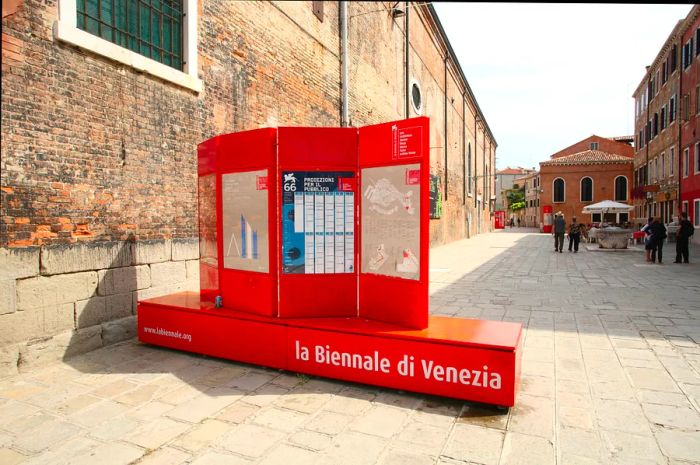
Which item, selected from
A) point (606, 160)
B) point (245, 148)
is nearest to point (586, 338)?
point (245, 148)

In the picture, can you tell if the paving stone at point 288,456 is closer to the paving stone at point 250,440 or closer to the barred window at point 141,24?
the paving stone at point 250,440

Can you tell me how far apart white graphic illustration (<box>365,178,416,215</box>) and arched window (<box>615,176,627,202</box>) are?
51.0 m

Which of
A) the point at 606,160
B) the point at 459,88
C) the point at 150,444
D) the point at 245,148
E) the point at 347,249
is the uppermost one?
the point at 459,88

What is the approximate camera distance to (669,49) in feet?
89.0

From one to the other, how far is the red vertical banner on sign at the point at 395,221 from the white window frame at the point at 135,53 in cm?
346

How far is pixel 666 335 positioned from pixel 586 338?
1.06 m

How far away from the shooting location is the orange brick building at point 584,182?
1865 inches

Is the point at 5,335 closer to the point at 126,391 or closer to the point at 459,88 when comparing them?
the point at 126,391

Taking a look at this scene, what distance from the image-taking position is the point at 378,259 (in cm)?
465

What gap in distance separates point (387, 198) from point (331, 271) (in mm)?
976

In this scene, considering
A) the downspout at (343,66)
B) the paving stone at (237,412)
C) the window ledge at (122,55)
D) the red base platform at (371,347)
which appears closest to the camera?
the paving stone at (237,412)

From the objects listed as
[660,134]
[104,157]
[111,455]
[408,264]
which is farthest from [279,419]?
[660,134]

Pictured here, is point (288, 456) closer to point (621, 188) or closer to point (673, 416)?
point (673, 416)

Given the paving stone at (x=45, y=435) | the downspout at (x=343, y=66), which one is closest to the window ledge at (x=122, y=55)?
the paving stone at (x=45, y=435)
